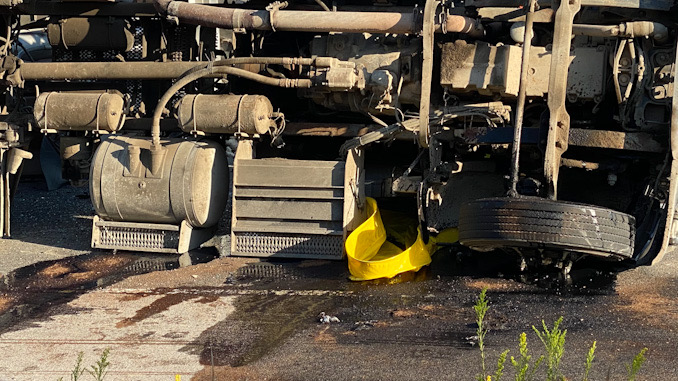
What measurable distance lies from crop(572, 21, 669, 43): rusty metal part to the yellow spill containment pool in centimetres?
214

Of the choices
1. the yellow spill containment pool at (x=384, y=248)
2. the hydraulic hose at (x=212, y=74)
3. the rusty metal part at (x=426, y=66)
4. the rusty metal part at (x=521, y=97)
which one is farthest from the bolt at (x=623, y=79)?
the hydraulic hose at (x=212, y=74)

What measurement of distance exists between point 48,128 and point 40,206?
2.57m

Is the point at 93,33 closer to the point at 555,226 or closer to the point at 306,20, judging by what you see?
the point at 306,20

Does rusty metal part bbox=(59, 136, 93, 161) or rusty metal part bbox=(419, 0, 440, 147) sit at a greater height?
rusty metal part bbox=(419, 0, 440, 147)

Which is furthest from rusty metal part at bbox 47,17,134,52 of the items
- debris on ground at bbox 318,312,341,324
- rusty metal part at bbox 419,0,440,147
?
debris on ground at bbox 318,312,341,324

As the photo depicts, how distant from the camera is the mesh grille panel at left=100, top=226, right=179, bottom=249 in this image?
896cm

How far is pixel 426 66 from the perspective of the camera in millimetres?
8148

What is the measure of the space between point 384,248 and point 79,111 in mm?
3056

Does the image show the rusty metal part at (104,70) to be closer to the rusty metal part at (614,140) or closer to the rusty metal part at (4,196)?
the rusty metal part at (4,196)

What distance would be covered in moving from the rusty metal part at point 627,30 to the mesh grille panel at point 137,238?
3939 millimetres

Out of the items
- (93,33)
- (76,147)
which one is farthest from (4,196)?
(93,33)

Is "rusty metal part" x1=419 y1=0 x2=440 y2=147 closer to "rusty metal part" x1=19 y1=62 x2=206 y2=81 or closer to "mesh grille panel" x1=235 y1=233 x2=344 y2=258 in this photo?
"mesh grille panel" x1=235 y1=233 x2=344 y2=258

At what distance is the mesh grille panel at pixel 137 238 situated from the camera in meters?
8.96

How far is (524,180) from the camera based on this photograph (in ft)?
25.3
